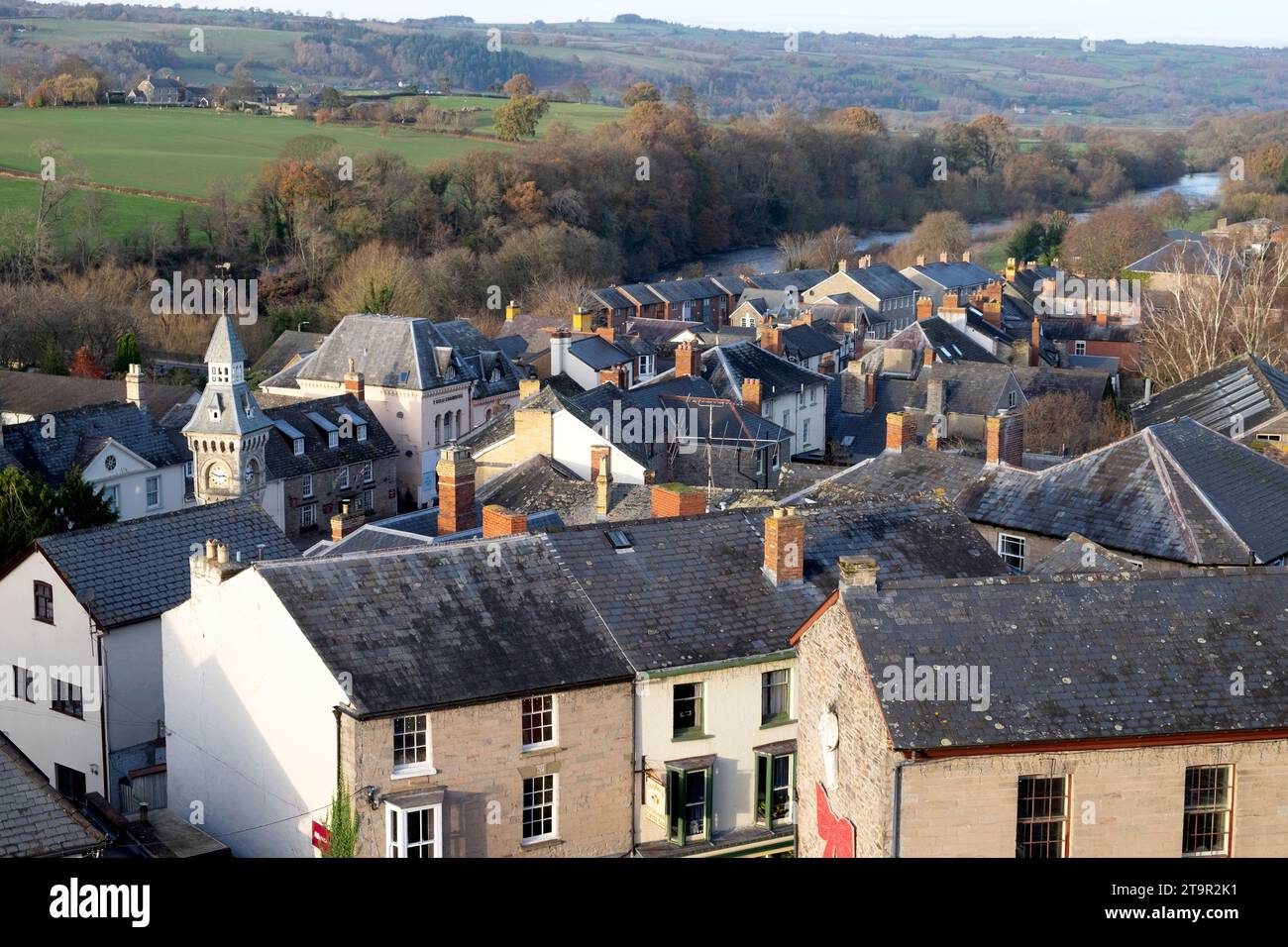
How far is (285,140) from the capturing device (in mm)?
136625

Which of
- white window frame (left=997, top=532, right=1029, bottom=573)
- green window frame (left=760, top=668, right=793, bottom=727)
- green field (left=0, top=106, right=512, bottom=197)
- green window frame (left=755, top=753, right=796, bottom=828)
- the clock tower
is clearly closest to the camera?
green window frame (left=755, top=753, right=796, bottom=828)

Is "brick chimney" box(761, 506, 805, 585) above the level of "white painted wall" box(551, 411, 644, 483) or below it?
above

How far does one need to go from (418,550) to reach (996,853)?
33.3ft

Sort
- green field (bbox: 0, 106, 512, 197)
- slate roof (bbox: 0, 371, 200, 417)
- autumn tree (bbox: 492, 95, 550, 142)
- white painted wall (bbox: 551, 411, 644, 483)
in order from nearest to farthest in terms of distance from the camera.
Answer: white painted wall (bbox: 551, 411, 644, 483) < slate roof (bbox: 0, 371, 200, 417) < green field (bbox: 0, 106, 512, 197) < autumn tree (bbox: 492, 95, 550, 142)

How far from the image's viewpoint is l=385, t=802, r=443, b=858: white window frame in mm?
22391

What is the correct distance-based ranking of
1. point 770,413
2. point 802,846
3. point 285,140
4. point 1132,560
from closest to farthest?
point 802,846 → point 1132,560 → point 770,413 → point 285,140

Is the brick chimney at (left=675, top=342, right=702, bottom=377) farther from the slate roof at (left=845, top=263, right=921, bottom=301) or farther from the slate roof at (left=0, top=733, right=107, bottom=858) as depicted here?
the slate roof at (left=845, top=263, right=921, bottom=301)

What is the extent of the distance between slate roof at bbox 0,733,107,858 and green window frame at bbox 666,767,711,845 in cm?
845

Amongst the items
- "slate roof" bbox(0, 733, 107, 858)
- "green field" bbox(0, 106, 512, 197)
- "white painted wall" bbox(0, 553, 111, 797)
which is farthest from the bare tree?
"green field" bbox(0, 106, 512, 197)

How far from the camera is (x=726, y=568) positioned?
87.1 ft

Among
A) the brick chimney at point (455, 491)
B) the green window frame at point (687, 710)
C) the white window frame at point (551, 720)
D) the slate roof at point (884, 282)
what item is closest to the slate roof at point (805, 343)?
the slate roof at point (884, 282)

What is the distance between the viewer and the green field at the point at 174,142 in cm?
12025

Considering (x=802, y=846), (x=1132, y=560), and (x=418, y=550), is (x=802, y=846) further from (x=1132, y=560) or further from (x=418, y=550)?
(x=1132, y=560)
